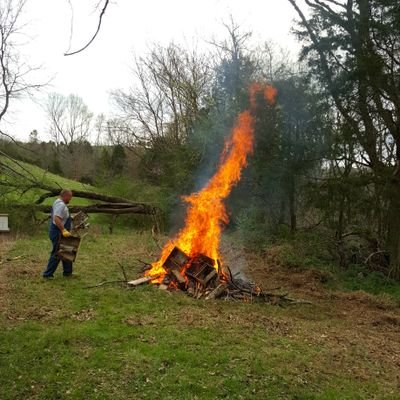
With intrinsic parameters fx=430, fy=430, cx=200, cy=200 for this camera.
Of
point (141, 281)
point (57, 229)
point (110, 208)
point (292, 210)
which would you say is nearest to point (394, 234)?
point (292, 210)

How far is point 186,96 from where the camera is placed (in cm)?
2575

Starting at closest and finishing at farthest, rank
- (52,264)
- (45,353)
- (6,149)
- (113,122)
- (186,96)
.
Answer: (45,353), (52,264), (6,149), (186,96), (113,122)

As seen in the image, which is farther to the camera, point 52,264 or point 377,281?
point 377,281

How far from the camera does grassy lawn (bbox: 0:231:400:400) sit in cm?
493

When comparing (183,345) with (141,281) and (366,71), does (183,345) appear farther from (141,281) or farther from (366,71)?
(366,71)

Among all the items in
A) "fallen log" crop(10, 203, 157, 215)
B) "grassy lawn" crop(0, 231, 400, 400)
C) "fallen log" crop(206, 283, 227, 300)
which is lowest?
"grassy lawn" crop(0, 231, 400, 400)

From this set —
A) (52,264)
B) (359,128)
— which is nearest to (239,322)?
(52,264)

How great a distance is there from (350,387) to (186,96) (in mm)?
22386

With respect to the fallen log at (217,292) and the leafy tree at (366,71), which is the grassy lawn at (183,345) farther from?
the leafy tree at (366,71)

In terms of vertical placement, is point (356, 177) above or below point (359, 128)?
below

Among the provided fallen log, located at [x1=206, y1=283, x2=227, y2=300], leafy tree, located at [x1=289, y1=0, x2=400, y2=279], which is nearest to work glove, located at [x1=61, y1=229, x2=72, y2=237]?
fallen log, located at [x1=206, y1=283, x2=227, y2=300]

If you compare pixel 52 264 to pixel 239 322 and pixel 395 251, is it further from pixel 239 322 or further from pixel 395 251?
pixel 395 251

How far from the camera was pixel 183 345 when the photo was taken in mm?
6012

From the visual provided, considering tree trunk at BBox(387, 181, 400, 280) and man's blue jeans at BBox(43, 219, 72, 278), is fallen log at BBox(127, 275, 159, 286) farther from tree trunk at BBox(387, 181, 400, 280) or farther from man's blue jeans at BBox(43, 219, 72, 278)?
tree trunk at BBox(387, 181, 400, 280)
